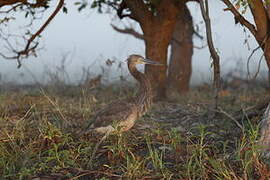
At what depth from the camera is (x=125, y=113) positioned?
212 inches

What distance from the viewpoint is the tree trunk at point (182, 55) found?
12.6 metres

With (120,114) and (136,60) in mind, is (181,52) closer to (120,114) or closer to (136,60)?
(136,60)

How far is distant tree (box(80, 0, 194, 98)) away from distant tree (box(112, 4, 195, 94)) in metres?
3.10

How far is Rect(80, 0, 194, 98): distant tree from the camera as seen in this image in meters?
9.18

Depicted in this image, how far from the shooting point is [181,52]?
1295cm

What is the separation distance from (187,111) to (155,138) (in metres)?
2.47

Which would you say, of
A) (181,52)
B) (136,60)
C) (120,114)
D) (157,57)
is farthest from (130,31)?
(120,114)

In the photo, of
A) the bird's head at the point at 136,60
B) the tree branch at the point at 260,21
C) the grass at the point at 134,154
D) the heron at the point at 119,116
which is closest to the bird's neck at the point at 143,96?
the heron at the point at 119,116

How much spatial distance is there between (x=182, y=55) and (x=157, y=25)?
3748 millimetres

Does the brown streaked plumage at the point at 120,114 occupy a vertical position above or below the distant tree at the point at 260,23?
below

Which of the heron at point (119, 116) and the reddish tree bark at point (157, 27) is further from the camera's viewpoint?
the reddish tree bark at point (157, 27)

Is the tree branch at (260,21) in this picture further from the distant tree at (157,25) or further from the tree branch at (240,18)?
the distant tree at (157,25)

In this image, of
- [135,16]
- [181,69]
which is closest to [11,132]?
[135,16]

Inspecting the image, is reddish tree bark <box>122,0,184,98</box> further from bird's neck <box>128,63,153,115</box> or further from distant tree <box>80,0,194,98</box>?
bird's neck <box>128,63,153,115</box>
